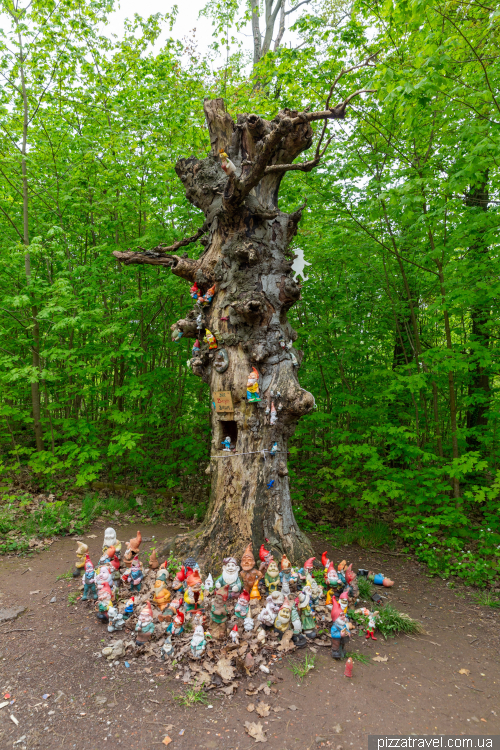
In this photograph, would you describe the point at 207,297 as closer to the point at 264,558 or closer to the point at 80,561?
the point at 264,558

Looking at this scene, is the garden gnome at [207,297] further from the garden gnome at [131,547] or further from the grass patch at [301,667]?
the grass patch at [301,667]

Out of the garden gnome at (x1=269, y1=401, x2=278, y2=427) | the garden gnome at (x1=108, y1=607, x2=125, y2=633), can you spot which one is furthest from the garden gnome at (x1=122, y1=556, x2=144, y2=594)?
the garden gnome at (x1=269, y1=401, x2=278, y2=427)

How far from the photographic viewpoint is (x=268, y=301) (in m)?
4.48

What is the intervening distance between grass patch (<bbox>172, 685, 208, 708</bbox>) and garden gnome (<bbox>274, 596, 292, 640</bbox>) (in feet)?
2.37

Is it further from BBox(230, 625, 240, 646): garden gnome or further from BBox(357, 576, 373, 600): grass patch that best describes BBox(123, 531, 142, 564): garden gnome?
BBox(357, 576, 373, 600): grass patch

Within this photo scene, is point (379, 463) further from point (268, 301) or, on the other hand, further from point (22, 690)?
point (22, 690)

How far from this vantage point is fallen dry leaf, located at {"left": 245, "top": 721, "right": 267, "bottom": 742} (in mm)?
2326

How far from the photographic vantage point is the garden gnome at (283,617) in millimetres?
3061

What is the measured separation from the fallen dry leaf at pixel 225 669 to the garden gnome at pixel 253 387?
2.27 metres

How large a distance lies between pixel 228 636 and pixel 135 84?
8029 mm

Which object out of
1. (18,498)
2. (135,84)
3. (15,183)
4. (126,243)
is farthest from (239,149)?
(18,498)

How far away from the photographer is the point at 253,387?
4137 mm

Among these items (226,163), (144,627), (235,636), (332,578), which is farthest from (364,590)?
(226,163)

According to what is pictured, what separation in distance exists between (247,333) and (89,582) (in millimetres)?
2976
